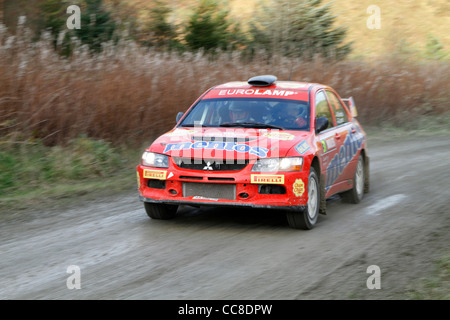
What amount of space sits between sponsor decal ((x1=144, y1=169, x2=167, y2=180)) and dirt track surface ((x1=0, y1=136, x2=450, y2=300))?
0.58 meters

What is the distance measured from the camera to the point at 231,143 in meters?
7.57

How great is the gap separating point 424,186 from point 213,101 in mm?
4261

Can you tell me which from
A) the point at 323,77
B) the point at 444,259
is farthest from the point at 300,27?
the point at 444,259

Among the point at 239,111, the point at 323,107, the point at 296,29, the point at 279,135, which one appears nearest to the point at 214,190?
the point at 279,135

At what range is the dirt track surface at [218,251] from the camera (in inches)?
215

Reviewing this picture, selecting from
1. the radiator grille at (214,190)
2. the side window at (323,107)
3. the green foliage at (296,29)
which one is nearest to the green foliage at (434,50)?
the green foliage at (296,29)

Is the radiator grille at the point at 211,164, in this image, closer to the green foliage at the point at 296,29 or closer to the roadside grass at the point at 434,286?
the roadside grass at the point at 434,286

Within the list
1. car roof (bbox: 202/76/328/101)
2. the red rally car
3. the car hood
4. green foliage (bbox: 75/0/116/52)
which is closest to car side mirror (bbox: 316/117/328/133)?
the red rally car

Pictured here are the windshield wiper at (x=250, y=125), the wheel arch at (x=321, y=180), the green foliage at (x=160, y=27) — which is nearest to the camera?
the wheel arch at (x=321, y=180)

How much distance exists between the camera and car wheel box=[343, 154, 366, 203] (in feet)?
31.9

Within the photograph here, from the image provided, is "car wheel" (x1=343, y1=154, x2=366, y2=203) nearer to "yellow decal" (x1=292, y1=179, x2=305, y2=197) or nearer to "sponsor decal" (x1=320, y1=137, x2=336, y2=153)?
"sponsor decal" (x1=320, y1=137, x2=336, y2=153)

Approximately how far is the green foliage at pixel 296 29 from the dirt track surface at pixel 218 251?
18.6 m

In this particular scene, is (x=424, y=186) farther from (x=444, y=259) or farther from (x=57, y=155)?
(x=57, y=155)
